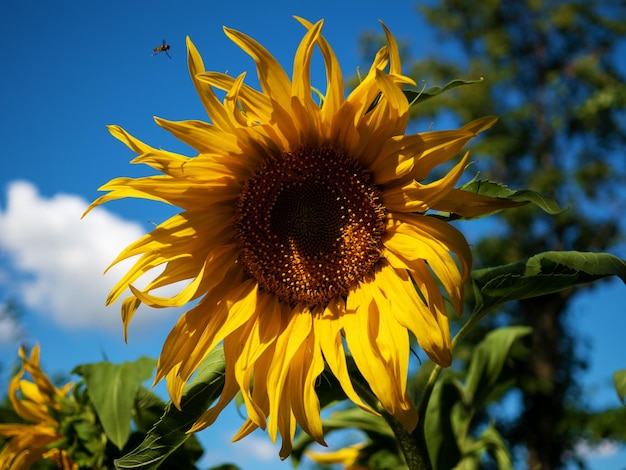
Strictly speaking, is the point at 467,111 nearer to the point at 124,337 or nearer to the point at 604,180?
the point at 604,180

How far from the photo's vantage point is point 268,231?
5.62 feet

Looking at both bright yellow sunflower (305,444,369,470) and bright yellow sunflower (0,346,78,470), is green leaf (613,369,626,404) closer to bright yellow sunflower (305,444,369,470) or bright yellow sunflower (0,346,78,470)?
bright yellow sunflower (305,444,369,470)

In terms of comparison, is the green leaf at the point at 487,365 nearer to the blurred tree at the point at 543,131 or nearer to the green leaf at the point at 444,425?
the green leaf at the point at 444,425

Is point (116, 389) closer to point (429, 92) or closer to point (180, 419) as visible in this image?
point (180, 419)

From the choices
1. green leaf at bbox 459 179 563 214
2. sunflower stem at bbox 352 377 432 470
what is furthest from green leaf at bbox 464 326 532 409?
green leaf at bbox 459 179 563 214

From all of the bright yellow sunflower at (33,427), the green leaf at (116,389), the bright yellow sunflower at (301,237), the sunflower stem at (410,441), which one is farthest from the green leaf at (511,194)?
the bright yellow sunflower at (33,427)

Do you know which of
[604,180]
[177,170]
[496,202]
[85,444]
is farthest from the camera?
[604,180]

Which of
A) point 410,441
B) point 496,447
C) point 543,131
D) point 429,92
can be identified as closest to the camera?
point 429,92

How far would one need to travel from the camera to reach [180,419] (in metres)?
1.39

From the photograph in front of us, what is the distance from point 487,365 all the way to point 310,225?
0.76 metres

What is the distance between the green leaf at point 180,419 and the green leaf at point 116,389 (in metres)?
0.37

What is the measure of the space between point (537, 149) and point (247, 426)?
14.6 meters

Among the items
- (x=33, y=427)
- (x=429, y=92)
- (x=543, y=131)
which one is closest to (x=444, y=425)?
(x=429, y=92)

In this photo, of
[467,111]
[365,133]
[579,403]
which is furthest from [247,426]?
[467,111]
